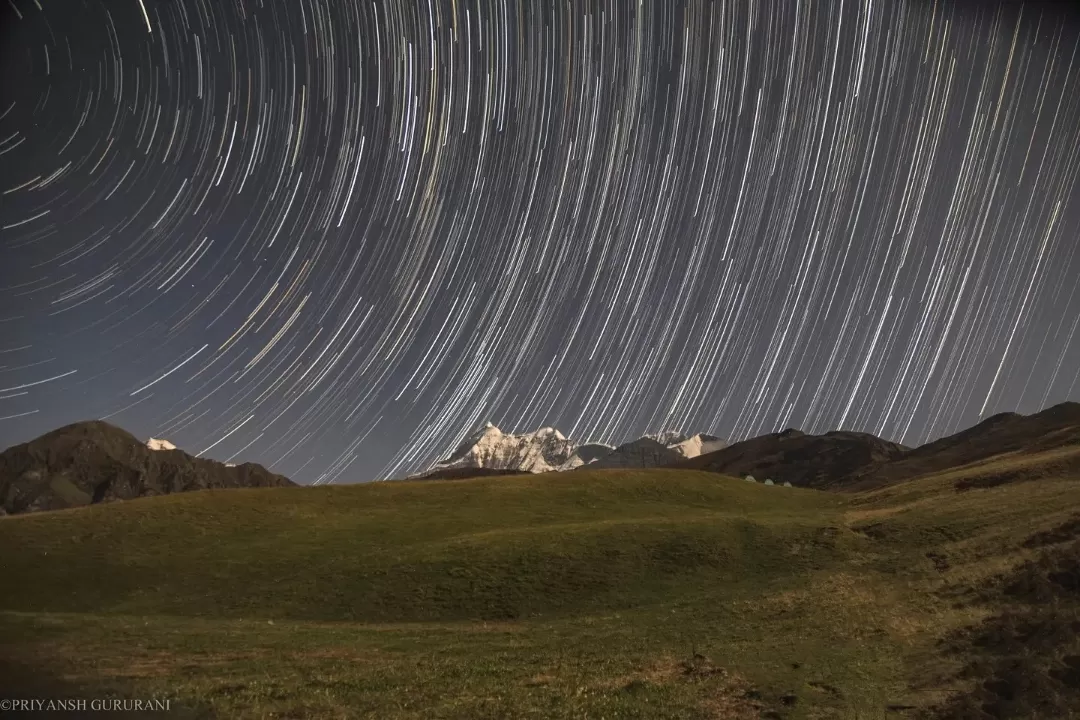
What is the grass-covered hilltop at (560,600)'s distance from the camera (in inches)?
747

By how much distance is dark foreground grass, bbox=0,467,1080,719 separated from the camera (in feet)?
63.5

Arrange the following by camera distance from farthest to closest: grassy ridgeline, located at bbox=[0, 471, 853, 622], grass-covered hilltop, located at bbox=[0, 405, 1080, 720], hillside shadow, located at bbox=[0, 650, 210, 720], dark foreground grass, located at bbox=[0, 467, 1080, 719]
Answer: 1. grassy ridgeline, located at bbox=[0, 471, 853, 622]
2. dark foreground grass, located at bbox=[0, 467, 1080, 719]
3. grass-covered hilltop, located at bbox=[0, 405, 1080, 720]
4. hillside shadow, located at bbox=[0, 650, 210, 720]

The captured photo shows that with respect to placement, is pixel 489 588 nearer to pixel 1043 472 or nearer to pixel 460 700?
pixel 460 700

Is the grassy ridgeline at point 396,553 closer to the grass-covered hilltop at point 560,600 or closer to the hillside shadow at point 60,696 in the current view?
the grass-covered hilltop at point 560,600

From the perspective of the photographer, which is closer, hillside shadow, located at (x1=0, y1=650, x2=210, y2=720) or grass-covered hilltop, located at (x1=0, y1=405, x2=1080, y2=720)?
hillside shadow, located at (x1=0, y1=650, x2=210, y2=720)

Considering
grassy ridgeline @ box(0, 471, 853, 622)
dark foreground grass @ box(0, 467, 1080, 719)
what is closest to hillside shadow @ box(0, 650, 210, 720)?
dark foreground grass @ box(0, 467, 1080, 719)

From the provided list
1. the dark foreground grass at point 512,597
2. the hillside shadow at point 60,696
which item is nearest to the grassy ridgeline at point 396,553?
the dark foreground grass at point 512,597

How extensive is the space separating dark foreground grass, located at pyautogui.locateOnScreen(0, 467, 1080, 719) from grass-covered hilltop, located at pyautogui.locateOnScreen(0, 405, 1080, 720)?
0.18 meters

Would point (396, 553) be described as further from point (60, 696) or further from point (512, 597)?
point (60, 696)

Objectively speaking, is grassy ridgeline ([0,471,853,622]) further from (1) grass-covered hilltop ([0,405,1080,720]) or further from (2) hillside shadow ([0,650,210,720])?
(2) hillside shadow ([0,650,210,720])

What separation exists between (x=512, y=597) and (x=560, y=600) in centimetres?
284

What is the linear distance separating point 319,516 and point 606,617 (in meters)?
31.8

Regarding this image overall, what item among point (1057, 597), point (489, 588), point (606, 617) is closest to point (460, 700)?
point (606, 617)

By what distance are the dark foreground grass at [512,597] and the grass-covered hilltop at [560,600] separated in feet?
0.59
